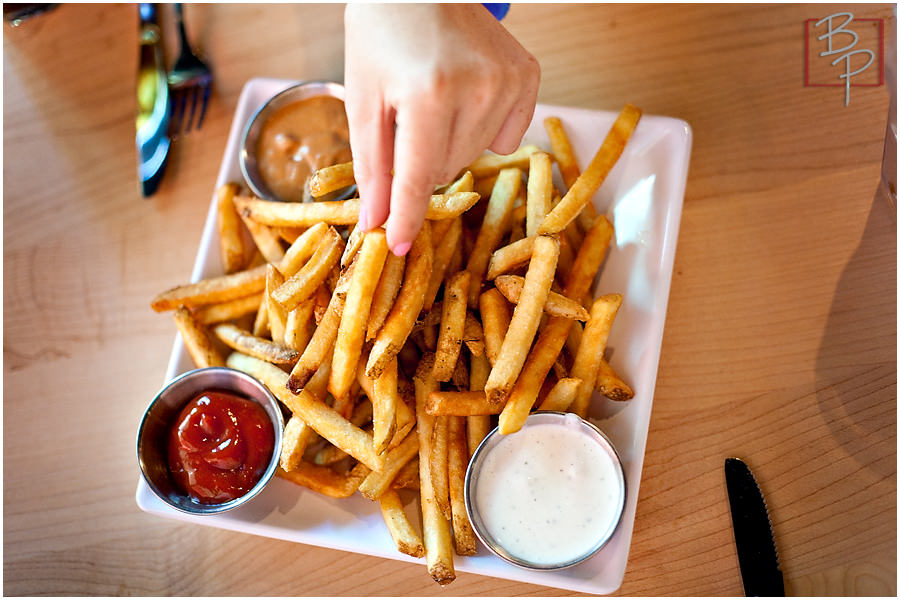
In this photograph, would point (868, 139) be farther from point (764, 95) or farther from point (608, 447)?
point (608, 447)

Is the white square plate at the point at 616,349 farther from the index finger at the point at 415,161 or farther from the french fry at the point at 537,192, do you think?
the index finger at the point at 415,161

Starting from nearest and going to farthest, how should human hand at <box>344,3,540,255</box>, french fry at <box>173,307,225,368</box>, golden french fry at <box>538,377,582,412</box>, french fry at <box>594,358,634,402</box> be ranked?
human hand at <box>344,3,540,255</box>, golden french fry at <box>538,377,582,412</box>, french fry at <box>594,358,634,402</box>, french fry at <box>173,307,225,368</box>

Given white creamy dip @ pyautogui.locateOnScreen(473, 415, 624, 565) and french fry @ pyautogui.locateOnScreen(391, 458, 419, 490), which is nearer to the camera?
white creamy dip @ pyautogui.locateOnScreen(473, 415, 624, 565)

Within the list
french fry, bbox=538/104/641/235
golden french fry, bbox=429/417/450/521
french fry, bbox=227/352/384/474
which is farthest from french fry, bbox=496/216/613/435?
french fry, bbox=227/352/384/474

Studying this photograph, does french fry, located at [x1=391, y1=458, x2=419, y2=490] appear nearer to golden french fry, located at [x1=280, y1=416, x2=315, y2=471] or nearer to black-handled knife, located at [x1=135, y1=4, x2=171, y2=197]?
golden french fry, located at [x1=280, y1=416, x2=315, y2=471]

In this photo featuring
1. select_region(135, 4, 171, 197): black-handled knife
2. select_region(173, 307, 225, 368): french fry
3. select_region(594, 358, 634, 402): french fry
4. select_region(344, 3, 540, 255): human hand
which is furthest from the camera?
select_region(135, 4, 171, 197): black-handled knife

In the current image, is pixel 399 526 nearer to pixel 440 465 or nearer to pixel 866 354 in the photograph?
pixel 440 465

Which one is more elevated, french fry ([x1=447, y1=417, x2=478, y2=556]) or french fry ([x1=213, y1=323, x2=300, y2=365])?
french fry ([x1=213, y1=323, x2=300, y2=365])

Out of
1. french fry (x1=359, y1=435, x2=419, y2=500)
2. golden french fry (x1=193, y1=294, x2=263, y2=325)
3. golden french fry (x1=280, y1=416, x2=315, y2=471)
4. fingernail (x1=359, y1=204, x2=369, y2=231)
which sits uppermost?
fingernail (x1=359, y1=204, x2=369, y2=231)
